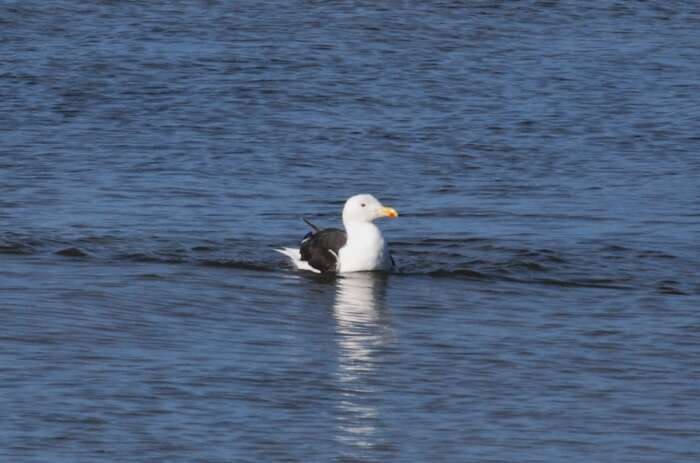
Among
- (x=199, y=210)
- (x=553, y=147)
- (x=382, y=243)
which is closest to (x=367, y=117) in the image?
(x=553, y=147)

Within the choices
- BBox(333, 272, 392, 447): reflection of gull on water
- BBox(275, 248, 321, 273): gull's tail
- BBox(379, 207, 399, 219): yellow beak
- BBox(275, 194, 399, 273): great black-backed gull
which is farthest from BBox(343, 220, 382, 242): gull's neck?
BBox(275, 248, 321, 273): gull's tail

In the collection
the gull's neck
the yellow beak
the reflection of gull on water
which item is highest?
the yellow beak

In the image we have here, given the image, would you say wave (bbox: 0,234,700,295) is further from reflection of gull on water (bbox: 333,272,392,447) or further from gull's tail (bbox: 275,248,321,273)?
reflection of gull on water (bbox: 333,272,392,447)

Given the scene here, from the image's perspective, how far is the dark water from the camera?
11.2 m

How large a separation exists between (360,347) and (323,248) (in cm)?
326

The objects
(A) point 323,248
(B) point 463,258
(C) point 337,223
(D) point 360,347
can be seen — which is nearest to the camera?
(D) point 360,347

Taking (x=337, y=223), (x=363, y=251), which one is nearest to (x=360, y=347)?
(x=363, y=251)

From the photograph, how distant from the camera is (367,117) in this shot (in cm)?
2427

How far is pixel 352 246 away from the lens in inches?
650

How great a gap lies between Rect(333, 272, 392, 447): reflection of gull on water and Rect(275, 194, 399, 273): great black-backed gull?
14cm

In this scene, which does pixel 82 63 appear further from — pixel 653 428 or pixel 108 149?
pixel 653 428

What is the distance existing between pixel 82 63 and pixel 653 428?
1828 centimetres

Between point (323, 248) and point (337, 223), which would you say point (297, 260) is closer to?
point (323, 248)

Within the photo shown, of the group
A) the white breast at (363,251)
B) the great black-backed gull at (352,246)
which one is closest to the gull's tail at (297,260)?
the great black-backed gull at (352,246)
